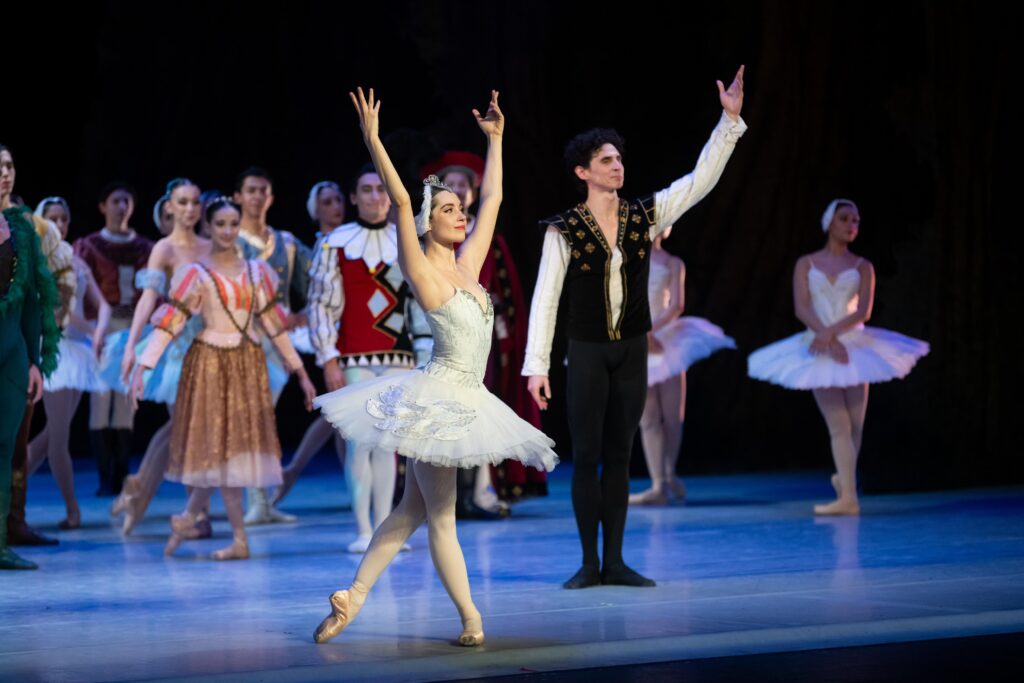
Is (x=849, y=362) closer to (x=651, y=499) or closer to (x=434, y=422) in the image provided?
(x=651, y=499)

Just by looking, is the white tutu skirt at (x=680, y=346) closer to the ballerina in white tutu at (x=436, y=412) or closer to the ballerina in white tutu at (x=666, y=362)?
the ballerina in white tutu at (x=666, y=362)

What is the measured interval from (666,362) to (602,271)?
3.25m

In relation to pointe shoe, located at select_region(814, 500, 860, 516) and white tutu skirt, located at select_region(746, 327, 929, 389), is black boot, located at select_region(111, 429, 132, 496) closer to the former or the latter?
white tutu skirt, located at select_region(746, 327, 929, 389)

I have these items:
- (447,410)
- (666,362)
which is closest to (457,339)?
(447,410)

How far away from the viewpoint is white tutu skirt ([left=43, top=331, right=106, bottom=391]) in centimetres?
786

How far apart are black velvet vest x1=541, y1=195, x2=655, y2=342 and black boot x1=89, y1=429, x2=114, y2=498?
4948 mm

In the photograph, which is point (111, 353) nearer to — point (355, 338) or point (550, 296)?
point (355, 338)

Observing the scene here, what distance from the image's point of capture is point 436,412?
4320 millimetres

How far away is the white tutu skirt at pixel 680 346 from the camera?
8.62 metres

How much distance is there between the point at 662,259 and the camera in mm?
8711

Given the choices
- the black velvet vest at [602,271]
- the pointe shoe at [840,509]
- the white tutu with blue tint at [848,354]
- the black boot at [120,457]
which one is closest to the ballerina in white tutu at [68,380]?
the black boot at [120,457]

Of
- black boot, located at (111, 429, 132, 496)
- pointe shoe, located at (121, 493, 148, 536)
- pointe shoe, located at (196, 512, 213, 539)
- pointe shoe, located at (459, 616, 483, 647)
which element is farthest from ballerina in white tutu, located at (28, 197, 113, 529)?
pointe shoe, located at (459, 616, 483, 647)

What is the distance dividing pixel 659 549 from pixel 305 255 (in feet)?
9.45

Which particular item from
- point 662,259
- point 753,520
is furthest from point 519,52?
point 753,520
